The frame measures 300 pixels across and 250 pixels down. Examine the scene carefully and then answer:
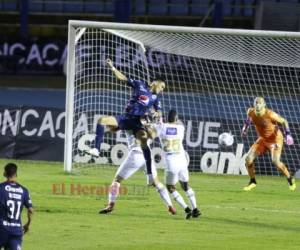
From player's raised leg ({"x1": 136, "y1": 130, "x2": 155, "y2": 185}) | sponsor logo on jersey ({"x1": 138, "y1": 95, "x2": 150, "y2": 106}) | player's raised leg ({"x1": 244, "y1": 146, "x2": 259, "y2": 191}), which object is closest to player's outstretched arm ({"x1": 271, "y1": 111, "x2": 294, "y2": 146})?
player's raised leg ({"x1": 244, "y1": 146, "x2": 259, "y2": 191})

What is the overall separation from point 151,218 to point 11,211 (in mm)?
6440

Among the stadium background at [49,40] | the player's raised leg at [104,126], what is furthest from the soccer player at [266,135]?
the player's raised leg at [104,126]

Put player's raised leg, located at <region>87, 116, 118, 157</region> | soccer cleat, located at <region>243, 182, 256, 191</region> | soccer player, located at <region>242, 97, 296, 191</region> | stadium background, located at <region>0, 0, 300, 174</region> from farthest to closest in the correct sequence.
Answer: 1. stadium background, located at <region>0, 0, 300, 174</region>
2. soccer player, located at <region>242, 97, 296, 191</region>
3. soccer cleat, located at <region>243, 182, 256, 191</region>
4. player's raised leg, located at <region>87, 116, 118, 157</region>

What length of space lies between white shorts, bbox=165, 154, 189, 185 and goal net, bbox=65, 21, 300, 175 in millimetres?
8220

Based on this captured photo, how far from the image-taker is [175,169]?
1991cm

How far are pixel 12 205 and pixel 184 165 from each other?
20.9 feet

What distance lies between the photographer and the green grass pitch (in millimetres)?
17469

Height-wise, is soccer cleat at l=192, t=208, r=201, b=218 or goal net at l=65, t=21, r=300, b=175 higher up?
goal net at l=65, t=21, r=300, b=175

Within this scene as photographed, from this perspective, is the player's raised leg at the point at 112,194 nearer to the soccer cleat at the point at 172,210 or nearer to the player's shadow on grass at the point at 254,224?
the soccer cleat at the point at 172,210

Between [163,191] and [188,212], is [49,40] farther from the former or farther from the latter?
[188,212]

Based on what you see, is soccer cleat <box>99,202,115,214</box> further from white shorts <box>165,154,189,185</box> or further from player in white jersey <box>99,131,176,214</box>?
white shorts <box>165,154,189,185</box>

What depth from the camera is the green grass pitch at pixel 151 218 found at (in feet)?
57.3

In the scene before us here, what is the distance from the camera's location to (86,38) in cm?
3262

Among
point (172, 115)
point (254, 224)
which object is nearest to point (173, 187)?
point (172, 115)
